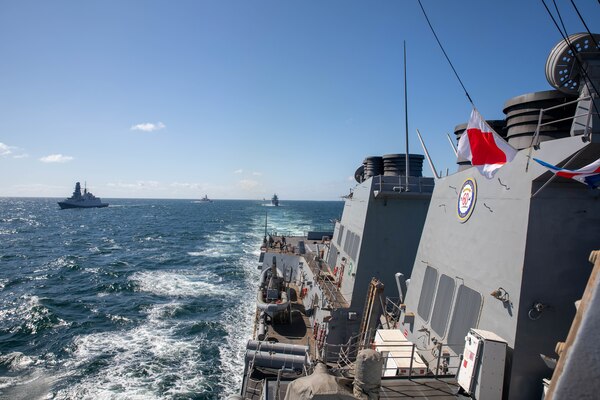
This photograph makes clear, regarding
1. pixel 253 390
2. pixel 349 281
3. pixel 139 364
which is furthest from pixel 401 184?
pixel 139 364

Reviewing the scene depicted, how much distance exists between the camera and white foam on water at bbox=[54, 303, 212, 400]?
16.2 meters

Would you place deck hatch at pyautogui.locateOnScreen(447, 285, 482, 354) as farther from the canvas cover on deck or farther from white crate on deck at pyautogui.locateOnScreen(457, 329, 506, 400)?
the canvas cover on deck

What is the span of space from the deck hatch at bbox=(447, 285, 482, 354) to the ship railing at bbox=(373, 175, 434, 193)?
784 centimetres

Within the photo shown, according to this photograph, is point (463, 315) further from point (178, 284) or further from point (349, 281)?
point (178, 284)

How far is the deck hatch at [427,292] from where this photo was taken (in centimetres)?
1087

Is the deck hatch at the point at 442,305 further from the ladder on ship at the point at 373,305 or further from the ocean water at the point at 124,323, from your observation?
the ocean water at the point at 124,323

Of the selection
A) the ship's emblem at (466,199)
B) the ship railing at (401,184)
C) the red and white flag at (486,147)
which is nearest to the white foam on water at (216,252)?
the ship railing at (401,184)

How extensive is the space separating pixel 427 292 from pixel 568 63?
23.2ft

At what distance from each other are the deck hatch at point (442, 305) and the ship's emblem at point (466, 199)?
1.87m

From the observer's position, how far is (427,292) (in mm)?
11117

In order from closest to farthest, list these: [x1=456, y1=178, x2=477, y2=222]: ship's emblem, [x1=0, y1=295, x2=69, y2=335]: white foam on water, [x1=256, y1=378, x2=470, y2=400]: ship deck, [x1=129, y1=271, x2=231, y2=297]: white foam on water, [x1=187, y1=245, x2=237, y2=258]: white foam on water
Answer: [x1=256, y1=378, x2=470, y2=400]: ship deck → [x1=456, y1=178, x2=477, y2=222]: ship's emblem → [x1=0, y1=295, x2=69, y2=335]: white foam on water → [x1=129, y1=271, x2=231, y2=297]: white foam on water → [x1=187, y1=245, x2=237, y2=258]: white foam on water

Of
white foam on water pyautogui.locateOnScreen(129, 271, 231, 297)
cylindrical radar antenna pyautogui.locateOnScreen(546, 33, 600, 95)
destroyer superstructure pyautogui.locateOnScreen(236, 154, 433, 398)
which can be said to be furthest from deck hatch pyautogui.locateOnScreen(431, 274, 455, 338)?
white foam on water pyautogui.locateOnScreen(129, 271, 231, 297)

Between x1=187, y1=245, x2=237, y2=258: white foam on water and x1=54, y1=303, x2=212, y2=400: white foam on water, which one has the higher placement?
x1=187, y1=245, x2=237, y2=258: white foam on water

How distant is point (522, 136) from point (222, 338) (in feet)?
65.8
